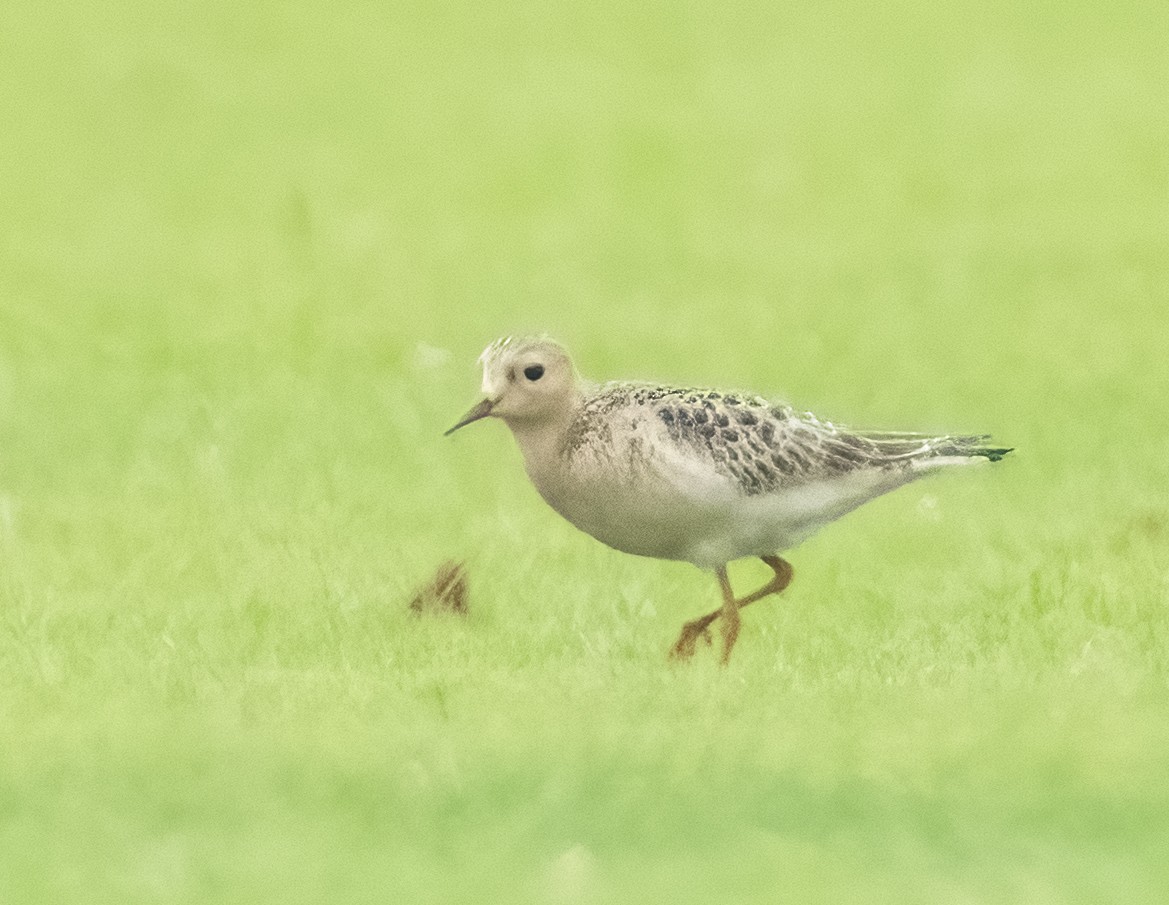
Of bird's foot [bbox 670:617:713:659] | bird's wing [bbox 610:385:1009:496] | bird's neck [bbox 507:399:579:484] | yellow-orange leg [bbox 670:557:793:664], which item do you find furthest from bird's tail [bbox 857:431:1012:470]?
bird's neck [bbox 507:399:579:484]

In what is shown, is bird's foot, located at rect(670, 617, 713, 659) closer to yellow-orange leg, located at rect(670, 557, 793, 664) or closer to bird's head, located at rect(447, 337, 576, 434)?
yellow-orange leg, located at rect(670, 557, 793, 664)

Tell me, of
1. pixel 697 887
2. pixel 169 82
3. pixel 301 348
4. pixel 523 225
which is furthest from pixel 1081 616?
pixel 169 82

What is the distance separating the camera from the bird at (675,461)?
8.94m

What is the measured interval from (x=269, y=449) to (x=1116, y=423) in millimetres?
4921

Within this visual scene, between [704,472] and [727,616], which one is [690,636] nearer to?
[727,616]

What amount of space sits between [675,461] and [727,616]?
0.92 m

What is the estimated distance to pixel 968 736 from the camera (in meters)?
7.61

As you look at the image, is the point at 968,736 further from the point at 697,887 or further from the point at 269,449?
the point at 269,449

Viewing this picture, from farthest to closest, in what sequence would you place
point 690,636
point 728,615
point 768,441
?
point 690,636
point 728,615
point 768,441

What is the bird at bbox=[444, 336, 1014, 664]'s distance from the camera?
8938 mm

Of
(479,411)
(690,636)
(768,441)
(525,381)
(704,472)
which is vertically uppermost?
(525,381)

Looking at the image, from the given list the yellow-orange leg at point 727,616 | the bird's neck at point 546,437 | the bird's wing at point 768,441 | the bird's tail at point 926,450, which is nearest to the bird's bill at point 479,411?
the bird's neck at point 546,437

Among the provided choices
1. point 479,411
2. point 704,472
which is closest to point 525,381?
point 479,411

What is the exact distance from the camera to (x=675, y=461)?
891cm
